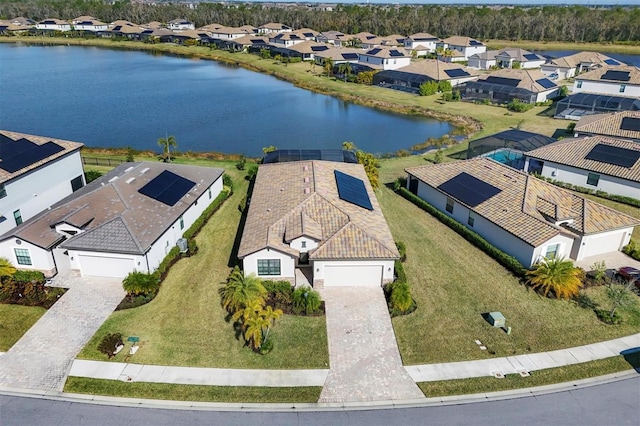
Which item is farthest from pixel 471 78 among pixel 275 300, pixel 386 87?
pixel 275 300

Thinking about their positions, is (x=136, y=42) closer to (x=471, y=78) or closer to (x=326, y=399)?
(x=471, y=78)

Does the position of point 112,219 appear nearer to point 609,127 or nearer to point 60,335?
point 60,335

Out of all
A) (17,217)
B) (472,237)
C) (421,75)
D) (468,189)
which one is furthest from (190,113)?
(472,237)

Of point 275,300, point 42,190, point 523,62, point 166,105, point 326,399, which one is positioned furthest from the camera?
point 523,62

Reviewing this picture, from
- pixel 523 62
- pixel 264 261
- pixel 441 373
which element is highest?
pixel 523 62

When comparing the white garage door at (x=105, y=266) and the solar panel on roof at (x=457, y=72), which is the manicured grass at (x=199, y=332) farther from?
the solar panel on roof at (x=457, y=72)

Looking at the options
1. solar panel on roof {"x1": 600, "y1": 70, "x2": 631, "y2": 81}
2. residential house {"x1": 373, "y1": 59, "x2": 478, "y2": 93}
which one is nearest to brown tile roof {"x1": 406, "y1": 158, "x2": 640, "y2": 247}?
solar panel on roof {"x1": 600, "y1": 70, "x2": 631, "y2": 81}
